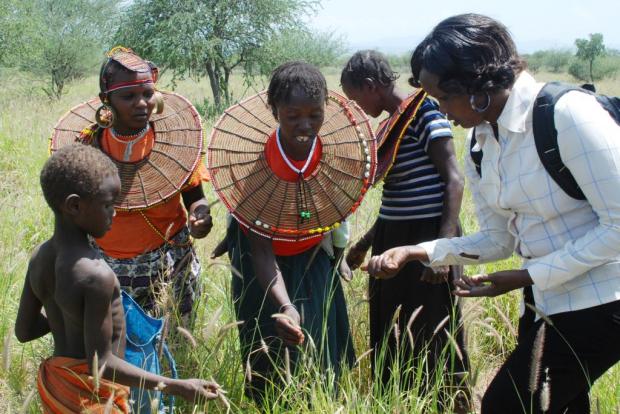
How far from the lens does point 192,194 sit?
10.6 ft

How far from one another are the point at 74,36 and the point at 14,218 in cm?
1875

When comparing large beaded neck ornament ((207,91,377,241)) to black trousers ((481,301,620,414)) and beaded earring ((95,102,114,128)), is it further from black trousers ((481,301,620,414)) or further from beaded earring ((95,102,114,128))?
black trousers ((481,301,620,414))

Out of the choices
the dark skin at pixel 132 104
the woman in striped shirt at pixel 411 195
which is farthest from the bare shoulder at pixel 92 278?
the woman in striped shirt at pixel 411 195

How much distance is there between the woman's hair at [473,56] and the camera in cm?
207

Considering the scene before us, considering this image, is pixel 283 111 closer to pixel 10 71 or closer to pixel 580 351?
pixel 580 351

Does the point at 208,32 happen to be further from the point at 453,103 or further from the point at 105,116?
the point at 453,103

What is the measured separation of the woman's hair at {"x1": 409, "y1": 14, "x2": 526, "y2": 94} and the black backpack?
0.48 feet

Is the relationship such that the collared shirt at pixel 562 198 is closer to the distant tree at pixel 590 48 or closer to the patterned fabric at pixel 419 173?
the patterned fabric at pixel 419 173

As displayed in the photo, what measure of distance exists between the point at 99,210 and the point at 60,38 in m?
21.6

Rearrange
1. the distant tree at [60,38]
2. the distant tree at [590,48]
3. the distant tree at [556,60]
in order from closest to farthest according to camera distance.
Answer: the distant tree at [60,38]
the distant tree at [590,48]
the distant tree at [556,60]

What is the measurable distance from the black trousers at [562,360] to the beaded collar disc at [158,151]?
1587 millimetres

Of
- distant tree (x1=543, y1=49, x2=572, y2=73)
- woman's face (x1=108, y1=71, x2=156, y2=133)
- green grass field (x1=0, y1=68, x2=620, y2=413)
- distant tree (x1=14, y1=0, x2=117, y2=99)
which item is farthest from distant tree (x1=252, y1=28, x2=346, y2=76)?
distant tree (x1=543, y1=49, x2=572, y2=73)

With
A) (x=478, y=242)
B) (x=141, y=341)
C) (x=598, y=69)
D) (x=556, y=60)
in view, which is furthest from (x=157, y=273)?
(x=556, y=60)

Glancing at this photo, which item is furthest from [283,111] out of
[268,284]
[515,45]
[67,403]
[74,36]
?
[74,36]
